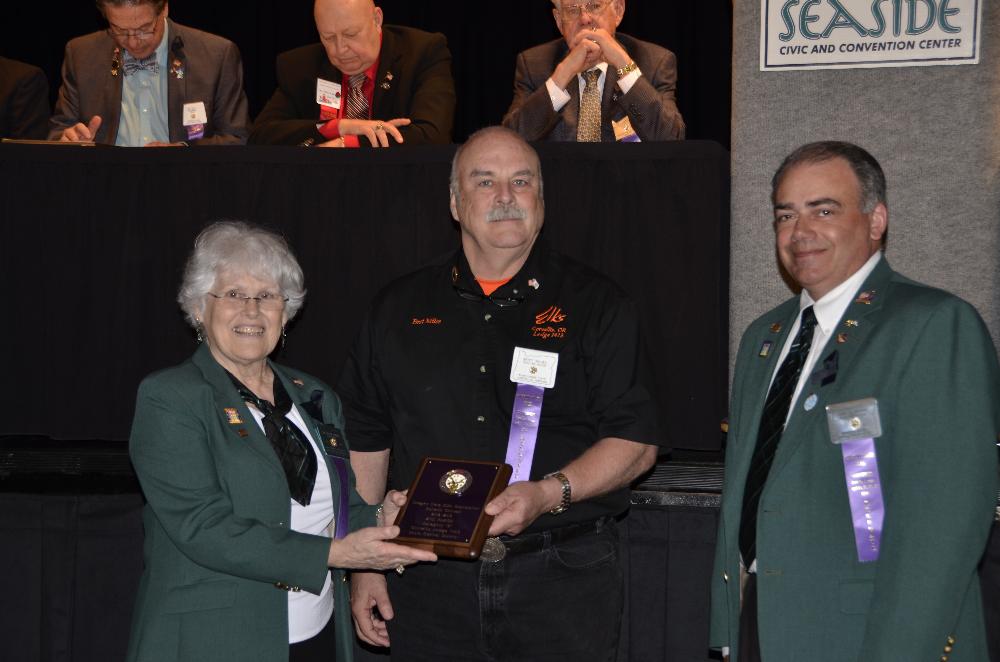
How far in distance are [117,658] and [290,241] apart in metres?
1.79

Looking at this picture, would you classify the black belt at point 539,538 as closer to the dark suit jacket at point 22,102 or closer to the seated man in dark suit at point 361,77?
the seated man in dark suit at point 361,77

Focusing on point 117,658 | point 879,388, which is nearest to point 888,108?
point 879,388

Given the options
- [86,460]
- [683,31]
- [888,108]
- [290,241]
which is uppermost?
[683,31]

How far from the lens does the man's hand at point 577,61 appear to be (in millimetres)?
4297

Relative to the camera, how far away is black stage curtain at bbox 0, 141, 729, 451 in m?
3.77

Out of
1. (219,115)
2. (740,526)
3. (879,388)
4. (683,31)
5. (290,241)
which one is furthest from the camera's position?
(683,31)

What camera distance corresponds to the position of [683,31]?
23.1 ft

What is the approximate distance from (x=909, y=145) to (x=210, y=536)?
2735mm

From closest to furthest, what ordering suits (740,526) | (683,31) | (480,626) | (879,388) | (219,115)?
(879,388), (740,526), (480,626), (219,115), (683,31)

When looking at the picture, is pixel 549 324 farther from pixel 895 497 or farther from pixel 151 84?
pixel 151 84

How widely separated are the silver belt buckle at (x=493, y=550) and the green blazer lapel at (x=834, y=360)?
0.80 metres

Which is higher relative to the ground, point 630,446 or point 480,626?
point 630,446

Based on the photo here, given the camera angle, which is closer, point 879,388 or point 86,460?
point 879,388

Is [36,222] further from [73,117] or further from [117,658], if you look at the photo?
[117,658]
